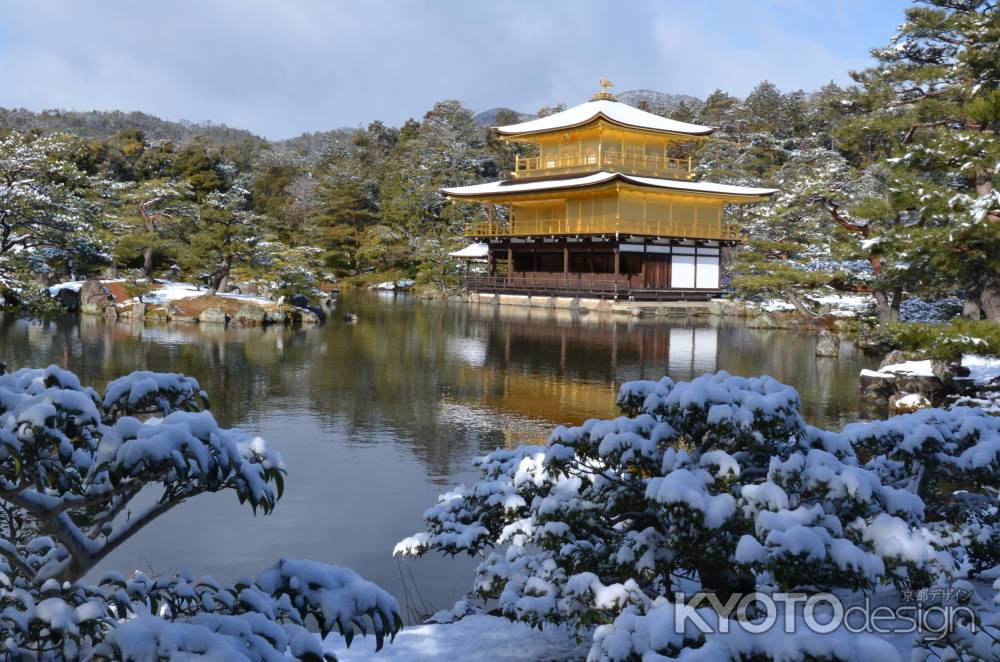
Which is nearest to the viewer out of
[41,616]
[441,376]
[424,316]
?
[41,616]

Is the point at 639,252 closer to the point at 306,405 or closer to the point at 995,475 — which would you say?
the point at 306,405

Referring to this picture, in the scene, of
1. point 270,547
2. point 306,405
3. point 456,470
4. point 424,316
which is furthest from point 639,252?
point 270,547

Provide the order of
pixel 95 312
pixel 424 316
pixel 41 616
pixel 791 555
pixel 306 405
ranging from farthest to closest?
pixel 424 316
pixel 95 312
pixel 306 405
pixel 791 555
pixel 41 616

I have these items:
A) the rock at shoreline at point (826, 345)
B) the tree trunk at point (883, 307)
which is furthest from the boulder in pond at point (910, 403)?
the tree trunk at point (883, 307)

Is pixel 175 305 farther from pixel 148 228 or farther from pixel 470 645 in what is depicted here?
pixel 470 645

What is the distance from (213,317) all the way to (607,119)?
1855 centimetres

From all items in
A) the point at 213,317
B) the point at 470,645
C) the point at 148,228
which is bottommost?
the point at 470,645

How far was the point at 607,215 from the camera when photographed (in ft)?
110

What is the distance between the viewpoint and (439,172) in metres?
48.8

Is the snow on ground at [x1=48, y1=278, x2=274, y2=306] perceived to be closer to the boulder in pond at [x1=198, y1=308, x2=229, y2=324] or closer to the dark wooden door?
the boulder in pond at [x1=198, y1=308, x2=229, y2=324]

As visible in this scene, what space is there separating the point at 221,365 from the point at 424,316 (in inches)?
509

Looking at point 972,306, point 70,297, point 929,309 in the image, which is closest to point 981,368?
point 972,306

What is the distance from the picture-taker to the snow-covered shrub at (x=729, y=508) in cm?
320

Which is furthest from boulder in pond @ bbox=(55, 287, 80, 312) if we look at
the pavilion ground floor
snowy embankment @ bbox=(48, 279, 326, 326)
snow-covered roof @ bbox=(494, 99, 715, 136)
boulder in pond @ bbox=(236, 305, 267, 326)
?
snow-covered roof @ bbox=(494, 99, 715, 136)
